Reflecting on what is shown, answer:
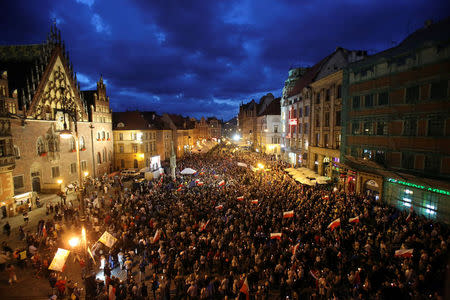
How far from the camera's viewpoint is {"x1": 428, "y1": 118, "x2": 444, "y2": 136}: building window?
17462mm

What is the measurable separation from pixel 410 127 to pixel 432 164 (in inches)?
137

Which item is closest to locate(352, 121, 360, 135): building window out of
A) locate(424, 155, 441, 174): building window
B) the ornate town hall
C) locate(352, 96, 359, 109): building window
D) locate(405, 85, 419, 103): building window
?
locate(352, 96, 359, 109): building window

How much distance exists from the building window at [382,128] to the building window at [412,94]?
2896 mm

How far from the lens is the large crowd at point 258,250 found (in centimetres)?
1080

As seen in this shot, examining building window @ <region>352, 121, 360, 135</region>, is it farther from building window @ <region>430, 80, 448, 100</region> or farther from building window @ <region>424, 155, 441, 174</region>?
building window @ <region>430, 80, 448, 100</region>

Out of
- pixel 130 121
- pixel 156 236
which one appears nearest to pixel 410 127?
pixel 156 236

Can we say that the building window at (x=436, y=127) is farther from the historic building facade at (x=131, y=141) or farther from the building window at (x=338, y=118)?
the historic building facade at (x=131, y=141)

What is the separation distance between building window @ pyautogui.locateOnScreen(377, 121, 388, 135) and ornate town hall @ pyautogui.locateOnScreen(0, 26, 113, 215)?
1190 inches

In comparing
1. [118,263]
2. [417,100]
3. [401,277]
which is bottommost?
[118,263]

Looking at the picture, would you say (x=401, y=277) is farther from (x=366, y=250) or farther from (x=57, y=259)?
(x=57, y=259)

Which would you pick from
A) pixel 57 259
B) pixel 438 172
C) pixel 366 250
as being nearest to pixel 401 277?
pixel 366 250

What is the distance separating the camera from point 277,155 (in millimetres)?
60031

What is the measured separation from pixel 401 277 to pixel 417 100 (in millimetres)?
15107

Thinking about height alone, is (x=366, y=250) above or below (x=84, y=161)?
below
